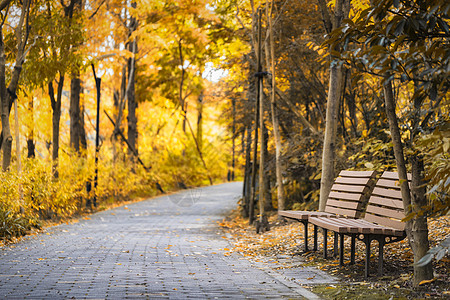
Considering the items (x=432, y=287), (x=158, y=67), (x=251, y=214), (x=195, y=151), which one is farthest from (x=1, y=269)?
(x=195, y=151)

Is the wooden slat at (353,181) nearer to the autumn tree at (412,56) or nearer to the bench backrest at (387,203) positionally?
the bench backrest at (387,203)

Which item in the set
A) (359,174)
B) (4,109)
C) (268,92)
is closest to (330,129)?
(359,174)

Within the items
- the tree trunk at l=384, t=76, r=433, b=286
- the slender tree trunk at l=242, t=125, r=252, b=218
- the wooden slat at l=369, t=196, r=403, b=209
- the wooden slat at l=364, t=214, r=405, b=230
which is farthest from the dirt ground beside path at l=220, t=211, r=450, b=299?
the slender tree trunk at l=242, t=125, r=252, b=218

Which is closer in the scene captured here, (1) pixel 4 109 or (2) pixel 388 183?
(2) pixel 388 183

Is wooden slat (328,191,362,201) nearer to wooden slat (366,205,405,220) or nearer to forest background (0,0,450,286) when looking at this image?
wooden slat (366,205,405,220)

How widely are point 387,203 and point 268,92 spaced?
7.41 meters

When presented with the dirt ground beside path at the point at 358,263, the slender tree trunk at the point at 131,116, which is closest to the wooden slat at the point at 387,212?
the dirt ground beside path at the point at 358,263

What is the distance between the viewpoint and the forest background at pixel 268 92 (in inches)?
166

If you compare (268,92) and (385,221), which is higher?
(268,92)

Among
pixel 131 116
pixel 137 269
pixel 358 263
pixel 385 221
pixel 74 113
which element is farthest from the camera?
pixel 131 116

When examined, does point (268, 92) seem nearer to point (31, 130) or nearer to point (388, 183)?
point (388, 183)

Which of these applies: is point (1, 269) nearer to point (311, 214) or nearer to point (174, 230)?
point (311, 214)

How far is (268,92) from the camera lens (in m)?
12.8

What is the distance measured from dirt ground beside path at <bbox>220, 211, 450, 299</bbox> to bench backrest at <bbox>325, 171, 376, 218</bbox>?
60cm
